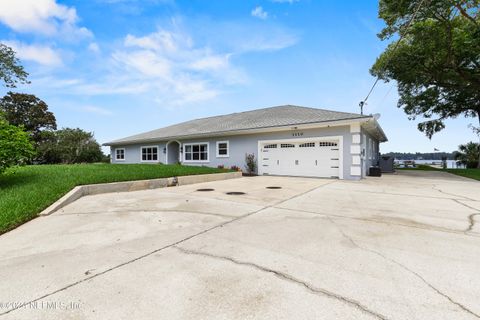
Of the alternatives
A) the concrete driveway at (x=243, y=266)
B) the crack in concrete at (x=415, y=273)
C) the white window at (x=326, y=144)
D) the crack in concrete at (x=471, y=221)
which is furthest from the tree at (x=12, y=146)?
the white window at (x=326, y=144)

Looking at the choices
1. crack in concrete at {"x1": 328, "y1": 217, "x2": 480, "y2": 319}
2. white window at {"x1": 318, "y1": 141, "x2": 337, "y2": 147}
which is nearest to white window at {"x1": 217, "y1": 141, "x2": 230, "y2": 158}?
white window at {"x1": 318, "y1": 141, "x2": 337, "y2": 147}

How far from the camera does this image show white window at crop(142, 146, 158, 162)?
18016 mm

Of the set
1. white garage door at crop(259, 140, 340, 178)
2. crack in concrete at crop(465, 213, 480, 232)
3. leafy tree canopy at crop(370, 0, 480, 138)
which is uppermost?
leafy tree canopy at crop(370, 0, 480, 138)

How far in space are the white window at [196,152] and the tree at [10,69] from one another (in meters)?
16.9

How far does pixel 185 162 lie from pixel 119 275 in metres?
14.5

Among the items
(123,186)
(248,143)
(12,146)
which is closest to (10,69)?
(12,146)

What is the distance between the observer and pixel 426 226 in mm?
3596

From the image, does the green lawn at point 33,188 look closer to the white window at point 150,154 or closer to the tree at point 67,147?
the white window at point 150,154

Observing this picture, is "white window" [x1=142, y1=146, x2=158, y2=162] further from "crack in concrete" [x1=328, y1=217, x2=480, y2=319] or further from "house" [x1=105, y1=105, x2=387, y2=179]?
"crack in concrete" [x1=328, y1=217, x2=480, y2=319]

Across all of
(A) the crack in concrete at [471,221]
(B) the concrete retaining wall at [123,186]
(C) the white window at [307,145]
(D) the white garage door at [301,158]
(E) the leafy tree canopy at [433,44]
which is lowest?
(A) the crack in concrete at [471,221]

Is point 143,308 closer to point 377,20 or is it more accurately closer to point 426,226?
point 426,226

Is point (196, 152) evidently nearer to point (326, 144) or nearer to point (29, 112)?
point (326, 144)

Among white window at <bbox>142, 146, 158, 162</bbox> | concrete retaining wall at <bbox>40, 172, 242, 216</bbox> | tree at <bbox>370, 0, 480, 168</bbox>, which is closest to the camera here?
concrete retaining wall at <bbox>40, 172, 242, 216</bbox>

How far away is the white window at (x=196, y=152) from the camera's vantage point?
610 inches
